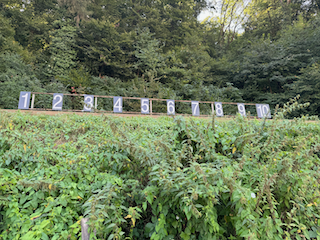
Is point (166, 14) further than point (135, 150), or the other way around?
point (166, 14)

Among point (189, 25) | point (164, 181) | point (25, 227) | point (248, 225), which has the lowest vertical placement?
point (25, 227)

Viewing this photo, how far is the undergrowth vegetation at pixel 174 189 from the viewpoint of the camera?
1.40m

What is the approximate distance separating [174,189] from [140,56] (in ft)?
41.9

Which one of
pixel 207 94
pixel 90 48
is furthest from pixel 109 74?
pixel 207 94

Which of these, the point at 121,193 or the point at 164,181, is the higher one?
the point at 164,181

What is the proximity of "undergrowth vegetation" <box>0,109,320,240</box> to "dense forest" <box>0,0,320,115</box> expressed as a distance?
8.91 metres

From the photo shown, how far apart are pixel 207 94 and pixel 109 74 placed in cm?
690

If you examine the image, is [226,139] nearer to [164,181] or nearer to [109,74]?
[164,181]

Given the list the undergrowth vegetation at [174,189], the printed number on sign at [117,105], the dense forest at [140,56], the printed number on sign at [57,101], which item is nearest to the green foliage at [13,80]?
the dense forest at [140,56]

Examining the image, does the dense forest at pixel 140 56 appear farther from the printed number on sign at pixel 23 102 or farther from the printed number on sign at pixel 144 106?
the printed number on sign at pixel 23 102

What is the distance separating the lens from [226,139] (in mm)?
1954

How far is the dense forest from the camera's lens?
1162 cm

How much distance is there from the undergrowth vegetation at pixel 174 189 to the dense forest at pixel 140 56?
29.2 ft

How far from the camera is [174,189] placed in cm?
141
